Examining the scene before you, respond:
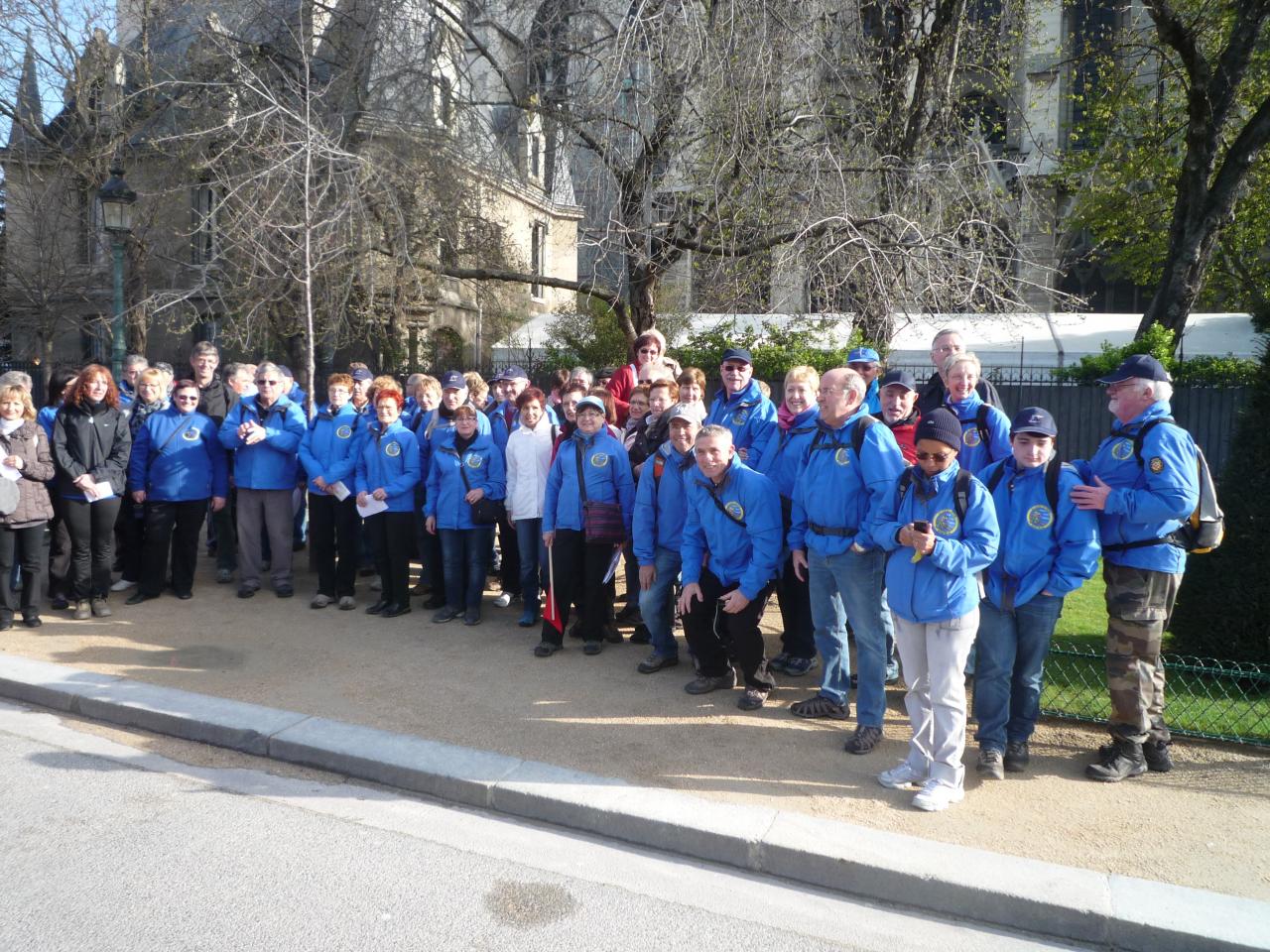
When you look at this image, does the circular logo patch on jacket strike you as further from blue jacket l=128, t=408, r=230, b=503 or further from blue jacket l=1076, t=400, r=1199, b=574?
blue jacket l=128, t=408, r=230, b=503

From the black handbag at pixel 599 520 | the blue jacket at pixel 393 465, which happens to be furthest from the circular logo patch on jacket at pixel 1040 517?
the blue jacket at pixel 393 465

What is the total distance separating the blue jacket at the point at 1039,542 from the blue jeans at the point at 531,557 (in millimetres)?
3647

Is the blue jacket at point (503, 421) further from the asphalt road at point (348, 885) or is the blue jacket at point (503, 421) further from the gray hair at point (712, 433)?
the asphalt road at point (348, 885)

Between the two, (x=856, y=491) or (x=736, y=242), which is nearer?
(x=856, y=491)

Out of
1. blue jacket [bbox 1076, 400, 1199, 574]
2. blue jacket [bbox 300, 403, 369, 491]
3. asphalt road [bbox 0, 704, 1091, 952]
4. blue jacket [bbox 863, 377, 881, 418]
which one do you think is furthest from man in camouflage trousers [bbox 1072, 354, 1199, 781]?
blue jacket [bbox 300, 403, 369, 491]

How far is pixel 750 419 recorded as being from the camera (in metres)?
6.62

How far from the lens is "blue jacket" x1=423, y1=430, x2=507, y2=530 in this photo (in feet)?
24.6

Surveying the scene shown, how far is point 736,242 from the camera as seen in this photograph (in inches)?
432

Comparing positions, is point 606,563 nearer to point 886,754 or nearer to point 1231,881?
point 886,754

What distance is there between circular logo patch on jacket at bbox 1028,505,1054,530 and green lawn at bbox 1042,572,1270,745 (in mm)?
1340

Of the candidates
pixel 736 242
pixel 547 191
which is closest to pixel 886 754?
pixel 736 242

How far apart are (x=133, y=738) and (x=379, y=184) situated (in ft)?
28.4

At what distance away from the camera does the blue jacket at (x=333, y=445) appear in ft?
26.4

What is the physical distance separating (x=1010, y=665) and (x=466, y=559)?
175 inches
